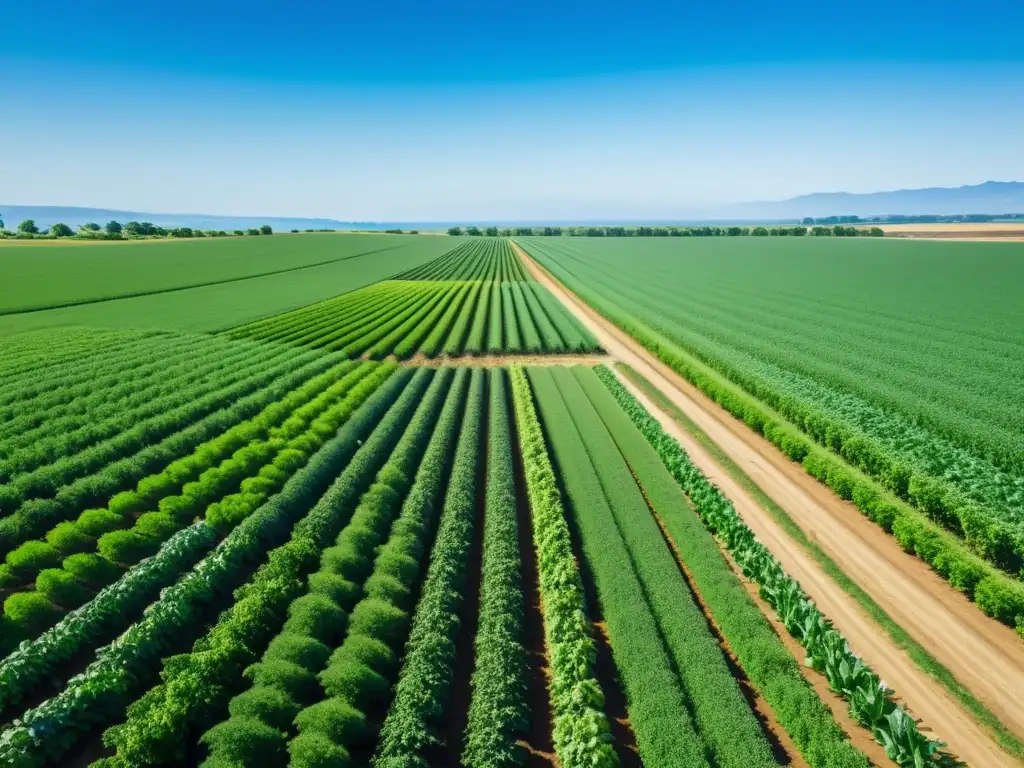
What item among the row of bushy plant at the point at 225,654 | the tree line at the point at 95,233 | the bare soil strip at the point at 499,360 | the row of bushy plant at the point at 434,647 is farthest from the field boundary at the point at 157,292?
the tree line at the point at 95,233

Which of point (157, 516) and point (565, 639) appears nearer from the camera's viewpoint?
point (565, 639)

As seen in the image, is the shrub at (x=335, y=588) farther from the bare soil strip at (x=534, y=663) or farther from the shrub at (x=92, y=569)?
the shrub at (x=92, y=569)

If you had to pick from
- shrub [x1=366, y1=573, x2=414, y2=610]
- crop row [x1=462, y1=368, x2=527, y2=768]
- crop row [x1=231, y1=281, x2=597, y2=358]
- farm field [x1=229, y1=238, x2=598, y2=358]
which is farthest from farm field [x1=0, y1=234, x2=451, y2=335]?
shrub [x1=366, y1=573, x2=414, y2=610]

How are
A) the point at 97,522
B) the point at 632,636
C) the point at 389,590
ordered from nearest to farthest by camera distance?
the point at 632,636
the point at 389,590
the point at 97,522

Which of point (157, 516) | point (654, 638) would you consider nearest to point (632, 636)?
point (654, 638)

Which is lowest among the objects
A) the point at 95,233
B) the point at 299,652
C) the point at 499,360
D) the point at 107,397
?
the point at 299,652

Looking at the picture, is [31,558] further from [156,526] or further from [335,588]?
[335,588]
